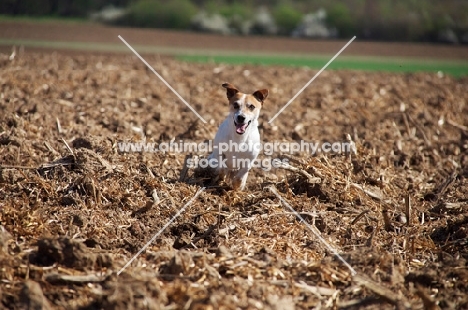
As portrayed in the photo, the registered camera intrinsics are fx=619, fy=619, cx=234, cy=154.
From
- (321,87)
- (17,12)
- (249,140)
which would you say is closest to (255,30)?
(17,12)

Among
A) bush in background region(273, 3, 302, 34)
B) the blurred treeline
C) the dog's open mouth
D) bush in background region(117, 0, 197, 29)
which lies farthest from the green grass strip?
the dog's open mouth

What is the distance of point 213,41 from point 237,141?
86.0 feet

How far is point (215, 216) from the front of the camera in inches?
284

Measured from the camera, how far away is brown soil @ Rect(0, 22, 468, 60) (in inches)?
1204

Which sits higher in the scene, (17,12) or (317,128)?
(17,12)

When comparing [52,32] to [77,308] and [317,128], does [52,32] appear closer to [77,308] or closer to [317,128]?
[317,128]

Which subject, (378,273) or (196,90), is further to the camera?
(196,90)

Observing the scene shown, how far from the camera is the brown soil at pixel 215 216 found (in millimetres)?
5387

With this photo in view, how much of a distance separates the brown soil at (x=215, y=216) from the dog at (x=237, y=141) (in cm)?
28

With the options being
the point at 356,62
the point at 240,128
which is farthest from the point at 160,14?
the point at 240,128

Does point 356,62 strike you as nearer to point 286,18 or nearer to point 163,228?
point 286,18

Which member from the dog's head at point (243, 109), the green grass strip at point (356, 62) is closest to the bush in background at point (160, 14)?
the green grass strip at point (356, 62)

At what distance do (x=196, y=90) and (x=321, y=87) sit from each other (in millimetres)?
3794

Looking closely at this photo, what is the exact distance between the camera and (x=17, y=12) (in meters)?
29.9
